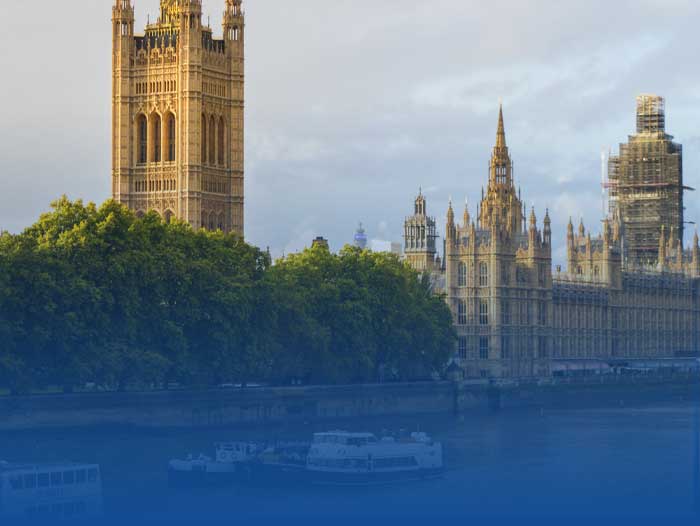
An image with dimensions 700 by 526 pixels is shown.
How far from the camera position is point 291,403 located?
95.7 meters

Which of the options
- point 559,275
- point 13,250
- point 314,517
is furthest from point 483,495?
point 559,275

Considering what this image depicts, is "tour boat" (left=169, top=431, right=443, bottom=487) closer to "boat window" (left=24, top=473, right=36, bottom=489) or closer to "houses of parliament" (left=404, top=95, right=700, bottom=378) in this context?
"boat window" (left=24, top=473, right=36, bottom=489)

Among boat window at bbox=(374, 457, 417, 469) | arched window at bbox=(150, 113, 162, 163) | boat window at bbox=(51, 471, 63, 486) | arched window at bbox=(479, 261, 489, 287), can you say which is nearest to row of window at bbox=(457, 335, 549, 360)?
arched window at bbox=(479, 261, 489, 287)

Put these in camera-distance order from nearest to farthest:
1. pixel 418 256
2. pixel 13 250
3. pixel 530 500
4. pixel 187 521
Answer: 1. pixel 187 521
2. pixel 530 500
3. pixel 13 250
4. pixel 418 256

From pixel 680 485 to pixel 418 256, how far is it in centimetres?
6737

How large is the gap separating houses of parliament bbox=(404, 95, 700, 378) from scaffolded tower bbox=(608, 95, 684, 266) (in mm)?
84

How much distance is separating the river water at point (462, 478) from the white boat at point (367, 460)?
111 cm

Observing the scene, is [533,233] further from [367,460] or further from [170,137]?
[367,460]

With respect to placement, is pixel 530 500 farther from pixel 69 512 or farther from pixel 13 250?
pixel 13 250

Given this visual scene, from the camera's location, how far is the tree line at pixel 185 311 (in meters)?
82.7

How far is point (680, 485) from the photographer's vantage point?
74.8m

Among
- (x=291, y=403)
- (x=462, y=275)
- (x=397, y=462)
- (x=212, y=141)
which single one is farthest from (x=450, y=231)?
(x=397, y=462)

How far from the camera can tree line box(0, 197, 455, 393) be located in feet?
271

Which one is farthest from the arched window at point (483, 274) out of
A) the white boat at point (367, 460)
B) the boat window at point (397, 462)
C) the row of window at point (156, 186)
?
the boat window at point (397, 462)
